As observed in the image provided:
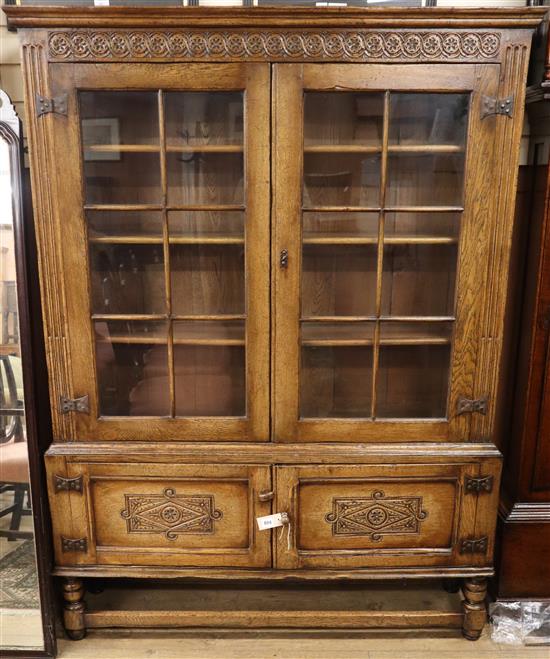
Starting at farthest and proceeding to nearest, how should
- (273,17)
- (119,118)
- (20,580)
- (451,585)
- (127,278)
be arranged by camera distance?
(451,585), (20,580), (127,278), (119,118), (273,17)

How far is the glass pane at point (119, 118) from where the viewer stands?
1430mm

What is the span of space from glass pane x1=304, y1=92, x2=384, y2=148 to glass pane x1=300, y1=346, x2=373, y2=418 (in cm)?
55

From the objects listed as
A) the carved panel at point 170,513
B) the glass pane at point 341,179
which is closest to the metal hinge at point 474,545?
the carved panel at point 170,513

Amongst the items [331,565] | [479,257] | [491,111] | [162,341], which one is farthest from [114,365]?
[491,111]

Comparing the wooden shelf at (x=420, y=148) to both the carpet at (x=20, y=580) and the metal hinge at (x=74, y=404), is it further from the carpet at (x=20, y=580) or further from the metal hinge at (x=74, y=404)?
the carpet at (x=20, y=580)

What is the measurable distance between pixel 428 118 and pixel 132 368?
1.03 m

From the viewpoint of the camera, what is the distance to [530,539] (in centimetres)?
174

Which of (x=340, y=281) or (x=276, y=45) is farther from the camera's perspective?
(x=340, y=281)

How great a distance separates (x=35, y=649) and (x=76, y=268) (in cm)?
A: 110

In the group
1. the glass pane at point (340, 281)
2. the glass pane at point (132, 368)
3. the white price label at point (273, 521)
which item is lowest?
the white price label at point (273, 521)

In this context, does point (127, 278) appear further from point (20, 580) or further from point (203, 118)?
point (20, 580)

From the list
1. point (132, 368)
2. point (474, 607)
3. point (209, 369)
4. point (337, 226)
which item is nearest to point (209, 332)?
point (209, 369)

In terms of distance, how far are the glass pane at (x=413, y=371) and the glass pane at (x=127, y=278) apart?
63 centimetres

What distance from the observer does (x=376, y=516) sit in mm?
1625
